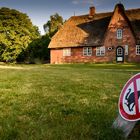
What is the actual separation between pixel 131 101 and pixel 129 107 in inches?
3.6

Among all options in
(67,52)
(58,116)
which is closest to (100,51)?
(67,52)

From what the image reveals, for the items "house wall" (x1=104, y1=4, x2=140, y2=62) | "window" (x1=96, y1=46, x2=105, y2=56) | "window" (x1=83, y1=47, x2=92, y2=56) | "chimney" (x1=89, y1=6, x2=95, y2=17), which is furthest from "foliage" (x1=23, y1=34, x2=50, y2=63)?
"house wall" (x1=104, y1=4, x2=140, y2=62)

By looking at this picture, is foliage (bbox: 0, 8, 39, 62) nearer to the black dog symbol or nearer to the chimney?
the chimney

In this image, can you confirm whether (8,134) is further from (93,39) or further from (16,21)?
(16,21)

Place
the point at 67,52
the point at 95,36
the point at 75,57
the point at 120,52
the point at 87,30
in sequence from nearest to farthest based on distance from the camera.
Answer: the point at 120,52 → the point at 95,36 → the point at 87,30 → the point at 75,57 → the point at 67,52

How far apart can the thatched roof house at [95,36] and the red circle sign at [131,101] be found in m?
40.9

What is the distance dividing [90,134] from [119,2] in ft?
140

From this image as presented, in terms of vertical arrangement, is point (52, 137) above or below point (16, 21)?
below

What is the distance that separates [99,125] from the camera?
5043 millimetres

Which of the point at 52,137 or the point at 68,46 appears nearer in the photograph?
the point at 52,137

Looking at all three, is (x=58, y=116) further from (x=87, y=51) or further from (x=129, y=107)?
(x=87, y=51)

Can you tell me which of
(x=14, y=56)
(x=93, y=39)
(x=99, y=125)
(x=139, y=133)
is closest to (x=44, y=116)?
(x=99, y=125)

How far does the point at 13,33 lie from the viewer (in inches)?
2189

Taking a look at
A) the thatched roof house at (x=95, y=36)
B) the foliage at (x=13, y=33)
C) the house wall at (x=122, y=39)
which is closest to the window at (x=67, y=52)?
the thatched roof house at (x=95, y=36)
